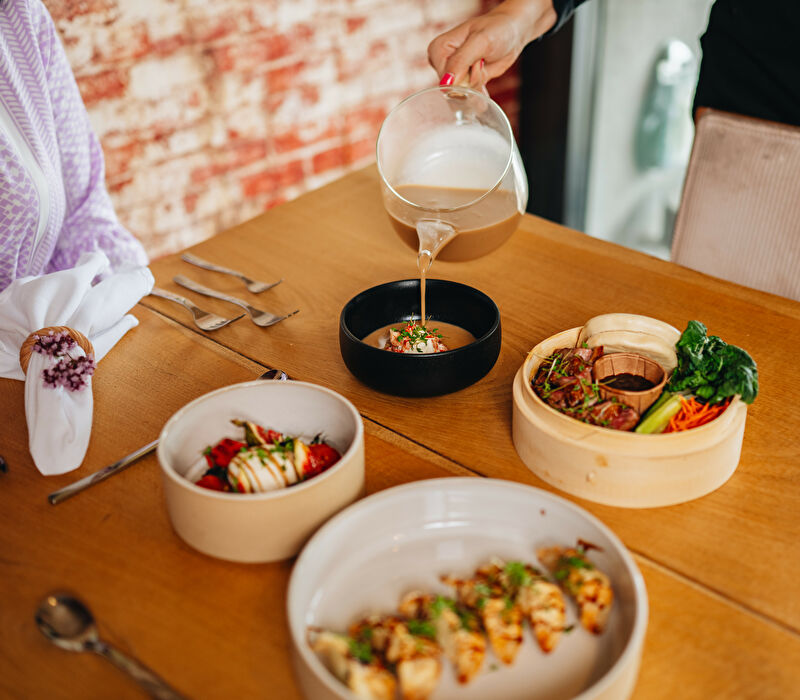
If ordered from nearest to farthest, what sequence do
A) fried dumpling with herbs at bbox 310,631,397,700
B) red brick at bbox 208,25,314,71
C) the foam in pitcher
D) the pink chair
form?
fried dumpling with herbs at bbox 310,631,397,700 < the foam in pitcher < the pink chair < red brick at bbox 208,25,314,71

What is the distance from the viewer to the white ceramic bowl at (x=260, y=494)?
69cm

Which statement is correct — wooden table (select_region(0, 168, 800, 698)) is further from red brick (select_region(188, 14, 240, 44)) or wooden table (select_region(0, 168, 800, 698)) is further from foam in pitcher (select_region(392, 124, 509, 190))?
red brick (select_region(188, 14, 240, 44))

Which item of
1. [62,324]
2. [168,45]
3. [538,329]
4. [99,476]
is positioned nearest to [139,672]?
[99,476]

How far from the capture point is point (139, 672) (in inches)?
24.2

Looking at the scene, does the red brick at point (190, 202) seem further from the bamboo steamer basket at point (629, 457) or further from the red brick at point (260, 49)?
the bamboo steamer basket at point (629, 457)

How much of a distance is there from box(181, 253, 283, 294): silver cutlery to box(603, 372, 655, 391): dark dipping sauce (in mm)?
585

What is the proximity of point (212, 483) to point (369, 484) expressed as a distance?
183mm

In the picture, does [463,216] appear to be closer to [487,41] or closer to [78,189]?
[487,41]

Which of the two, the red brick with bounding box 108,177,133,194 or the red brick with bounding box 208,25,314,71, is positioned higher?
the red brick with bounding box 208,25,314,71

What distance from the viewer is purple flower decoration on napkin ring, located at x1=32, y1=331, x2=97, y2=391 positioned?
0.92 metres

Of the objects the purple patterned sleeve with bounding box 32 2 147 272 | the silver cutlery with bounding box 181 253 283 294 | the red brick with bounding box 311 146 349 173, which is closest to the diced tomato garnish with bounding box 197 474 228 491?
the silver cutlery with bounding box 181 253 283 294

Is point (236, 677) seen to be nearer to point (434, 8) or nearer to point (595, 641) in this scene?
point (595, 641)

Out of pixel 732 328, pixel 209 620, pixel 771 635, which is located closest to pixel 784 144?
pixel 732 328

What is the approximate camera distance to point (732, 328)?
1.09m
